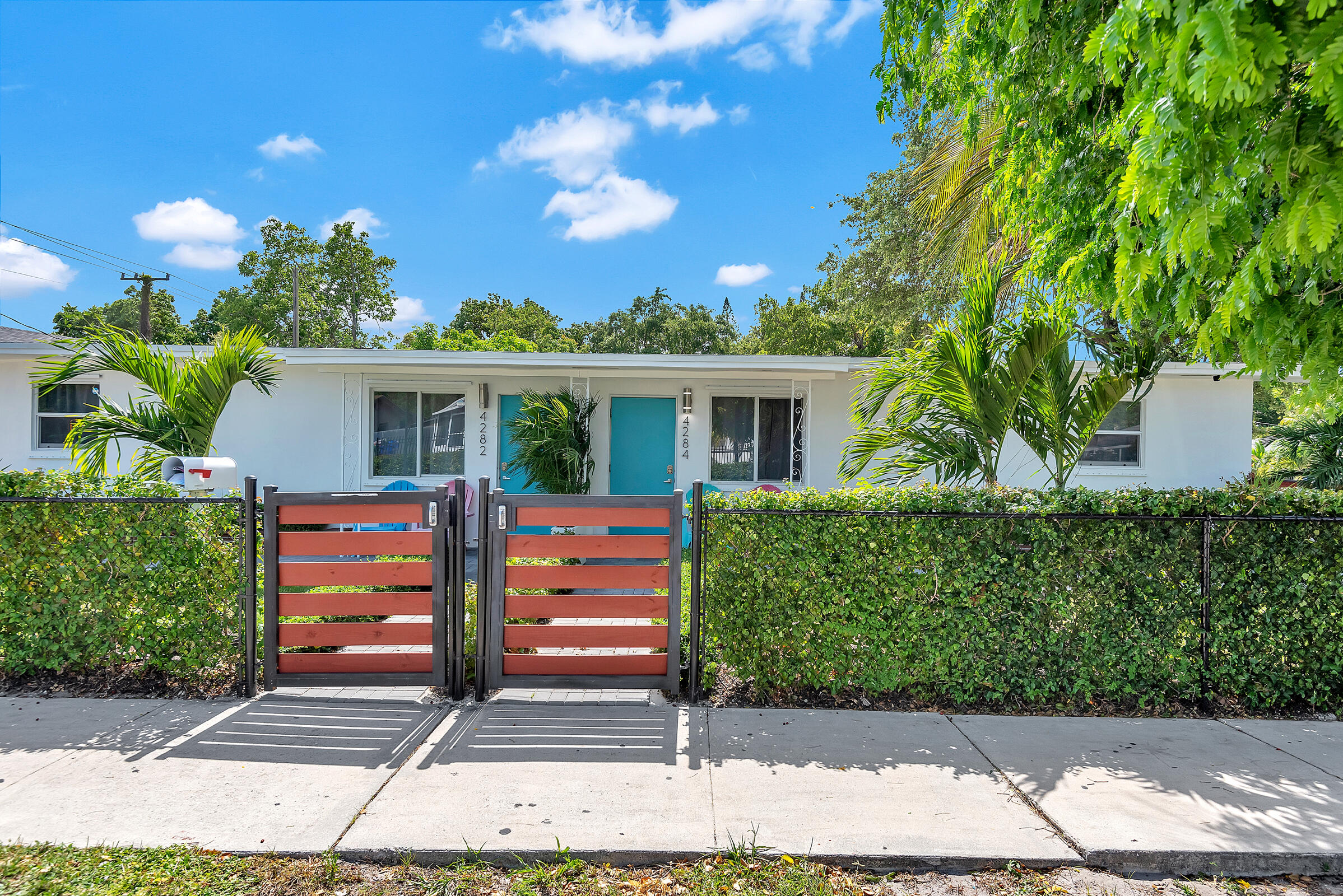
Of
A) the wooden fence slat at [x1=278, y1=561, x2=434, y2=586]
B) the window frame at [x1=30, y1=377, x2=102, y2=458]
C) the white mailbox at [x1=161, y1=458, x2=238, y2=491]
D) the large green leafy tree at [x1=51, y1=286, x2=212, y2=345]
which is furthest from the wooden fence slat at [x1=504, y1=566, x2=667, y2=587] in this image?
the large green leafy tree at [x1=51, y1=286, x2=212, y2=345]

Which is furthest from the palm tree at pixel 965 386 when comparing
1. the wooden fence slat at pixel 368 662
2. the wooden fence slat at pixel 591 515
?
the wooden fence slat at pixel 368 662

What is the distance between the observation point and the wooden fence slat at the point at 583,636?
3.75 meters

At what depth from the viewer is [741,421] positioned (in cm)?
957

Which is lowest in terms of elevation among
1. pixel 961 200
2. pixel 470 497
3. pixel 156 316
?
pixel 470 497

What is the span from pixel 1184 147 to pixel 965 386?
8.87 ft

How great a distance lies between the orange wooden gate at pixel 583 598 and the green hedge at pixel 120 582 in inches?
62.5

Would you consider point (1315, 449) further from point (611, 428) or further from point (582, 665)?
point (582, 665)

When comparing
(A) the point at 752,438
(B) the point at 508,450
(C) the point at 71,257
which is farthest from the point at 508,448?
(C) the point at 71,257

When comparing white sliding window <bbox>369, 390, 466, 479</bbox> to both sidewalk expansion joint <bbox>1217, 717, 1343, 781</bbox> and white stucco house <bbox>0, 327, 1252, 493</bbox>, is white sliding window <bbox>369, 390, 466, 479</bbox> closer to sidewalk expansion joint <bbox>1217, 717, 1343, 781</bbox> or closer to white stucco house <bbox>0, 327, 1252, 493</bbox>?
white stucco house <bbox>0, 327, 1252, 493</bbox>

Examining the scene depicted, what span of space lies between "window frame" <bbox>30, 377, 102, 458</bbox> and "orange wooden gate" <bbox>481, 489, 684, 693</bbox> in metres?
9.01

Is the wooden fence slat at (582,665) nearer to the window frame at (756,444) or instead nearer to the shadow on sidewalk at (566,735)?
the shadow on sidewalk at (566,735)

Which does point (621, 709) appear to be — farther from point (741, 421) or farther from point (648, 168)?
point (648, 168)

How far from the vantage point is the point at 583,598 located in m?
3.81

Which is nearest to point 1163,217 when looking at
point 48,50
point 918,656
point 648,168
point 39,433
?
point 918,656
